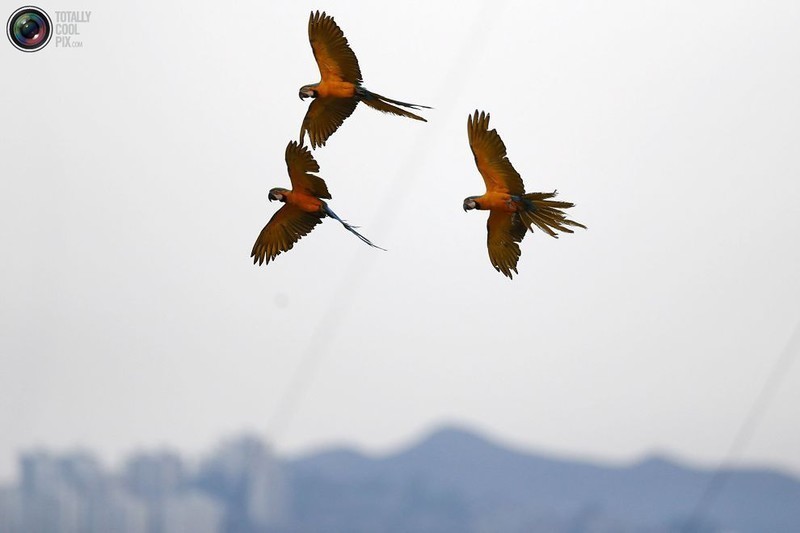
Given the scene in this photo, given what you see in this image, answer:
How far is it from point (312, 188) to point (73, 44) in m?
3.89

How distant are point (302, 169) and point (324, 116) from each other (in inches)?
15.0

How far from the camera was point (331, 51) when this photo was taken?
8703 millimetres

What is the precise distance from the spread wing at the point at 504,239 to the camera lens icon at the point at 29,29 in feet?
15.7

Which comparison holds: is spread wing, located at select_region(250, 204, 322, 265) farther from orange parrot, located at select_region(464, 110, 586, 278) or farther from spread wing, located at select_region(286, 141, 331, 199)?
orange parrot, located at select_region(464, 110, 586, 278)

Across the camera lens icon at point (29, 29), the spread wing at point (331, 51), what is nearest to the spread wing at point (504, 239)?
the spread wing at point (331, 51)

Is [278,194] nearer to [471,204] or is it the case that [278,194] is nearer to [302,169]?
[302,169]

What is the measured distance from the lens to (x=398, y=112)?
8.47 metres

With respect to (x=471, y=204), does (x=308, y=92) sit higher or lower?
higher

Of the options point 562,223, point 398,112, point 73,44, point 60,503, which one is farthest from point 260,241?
point 60,503

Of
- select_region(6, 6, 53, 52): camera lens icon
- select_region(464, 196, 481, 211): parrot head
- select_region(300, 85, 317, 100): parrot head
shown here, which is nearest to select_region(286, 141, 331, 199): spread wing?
select_region(300, 85, 317, 100): parrot head

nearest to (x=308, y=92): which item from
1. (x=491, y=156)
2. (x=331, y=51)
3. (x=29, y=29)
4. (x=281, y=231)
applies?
(x=331, y=51)

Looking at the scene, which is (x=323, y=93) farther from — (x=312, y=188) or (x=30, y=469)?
(x=30, y=469)

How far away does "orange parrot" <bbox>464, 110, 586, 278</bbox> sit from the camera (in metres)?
8.50

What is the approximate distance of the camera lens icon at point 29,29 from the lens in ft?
39.1
